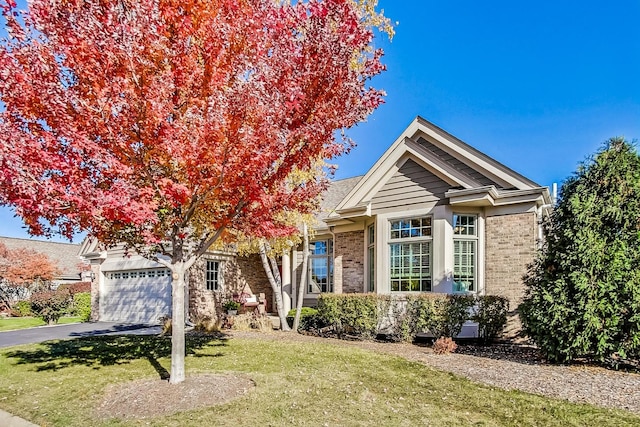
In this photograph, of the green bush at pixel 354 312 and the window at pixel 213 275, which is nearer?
the green bush at pixel 354 312

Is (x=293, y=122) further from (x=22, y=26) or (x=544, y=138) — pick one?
(x=544, y=138)

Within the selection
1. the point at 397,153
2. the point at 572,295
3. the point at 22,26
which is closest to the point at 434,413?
the point at 572,295

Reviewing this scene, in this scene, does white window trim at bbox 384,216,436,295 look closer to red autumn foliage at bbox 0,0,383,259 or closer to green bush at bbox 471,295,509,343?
green bush at bbox 471,295,509,343

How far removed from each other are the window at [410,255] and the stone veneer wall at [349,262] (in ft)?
6.37

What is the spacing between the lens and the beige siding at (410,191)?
→ 11.4 metres

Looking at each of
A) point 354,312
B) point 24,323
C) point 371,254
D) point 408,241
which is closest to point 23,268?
point 24,323

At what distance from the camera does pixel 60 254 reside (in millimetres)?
32844

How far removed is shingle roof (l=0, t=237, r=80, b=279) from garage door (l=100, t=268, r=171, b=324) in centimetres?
1200

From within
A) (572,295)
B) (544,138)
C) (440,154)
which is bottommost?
(572,295)

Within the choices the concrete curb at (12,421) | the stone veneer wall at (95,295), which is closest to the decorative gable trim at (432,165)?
the concrete curb at (12,421)

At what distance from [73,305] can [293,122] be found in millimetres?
21326

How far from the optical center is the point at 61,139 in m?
5.60

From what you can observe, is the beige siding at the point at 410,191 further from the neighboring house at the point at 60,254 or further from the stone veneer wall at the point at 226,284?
the neighboring house at the point at 60,254

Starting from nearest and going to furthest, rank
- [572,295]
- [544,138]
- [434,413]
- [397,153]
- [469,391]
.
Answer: [434,413]
[469,391]
[572,295]
[397,153]
[544,138]
